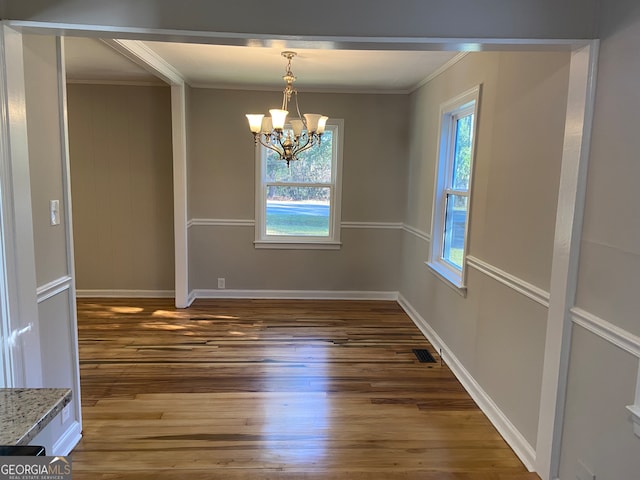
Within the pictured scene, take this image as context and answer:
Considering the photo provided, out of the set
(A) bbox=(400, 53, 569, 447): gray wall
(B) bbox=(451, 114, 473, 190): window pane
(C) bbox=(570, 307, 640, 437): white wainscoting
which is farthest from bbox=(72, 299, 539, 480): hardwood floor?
(B) bbox=(451, 114, 473, 190): window pane

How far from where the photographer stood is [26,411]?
0.90m

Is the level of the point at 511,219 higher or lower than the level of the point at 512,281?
higher

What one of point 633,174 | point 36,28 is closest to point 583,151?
point 633,174

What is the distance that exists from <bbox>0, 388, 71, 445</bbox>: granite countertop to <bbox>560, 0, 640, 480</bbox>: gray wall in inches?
68.4

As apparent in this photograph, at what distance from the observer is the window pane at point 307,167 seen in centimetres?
475

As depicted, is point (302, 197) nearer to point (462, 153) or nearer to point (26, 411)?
point (462, 153)

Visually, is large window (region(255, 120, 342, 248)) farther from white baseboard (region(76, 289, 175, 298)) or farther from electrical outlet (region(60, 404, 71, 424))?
electrical outlet (region(60, 404, 71, 424))

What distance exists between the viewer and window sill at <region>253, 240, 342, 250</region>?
484 cm

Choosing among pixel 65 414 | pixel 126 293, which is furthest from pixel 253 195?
pixel 65 414

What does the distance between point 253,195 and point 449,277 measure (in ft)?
8.01

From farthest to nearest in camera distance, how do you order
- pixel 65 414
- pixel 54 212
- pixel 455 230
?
pixel 455 230
pixel 65 414
pixel 54 212

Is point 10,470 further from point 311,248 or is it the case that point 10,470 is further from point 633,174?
point 311,248

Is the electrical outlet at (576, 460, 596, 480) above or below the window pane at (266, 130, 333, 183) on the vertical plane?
below

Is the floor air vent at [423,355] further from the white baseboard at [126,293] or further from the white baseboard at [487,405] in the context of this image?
the white baseboard at [126,293]
